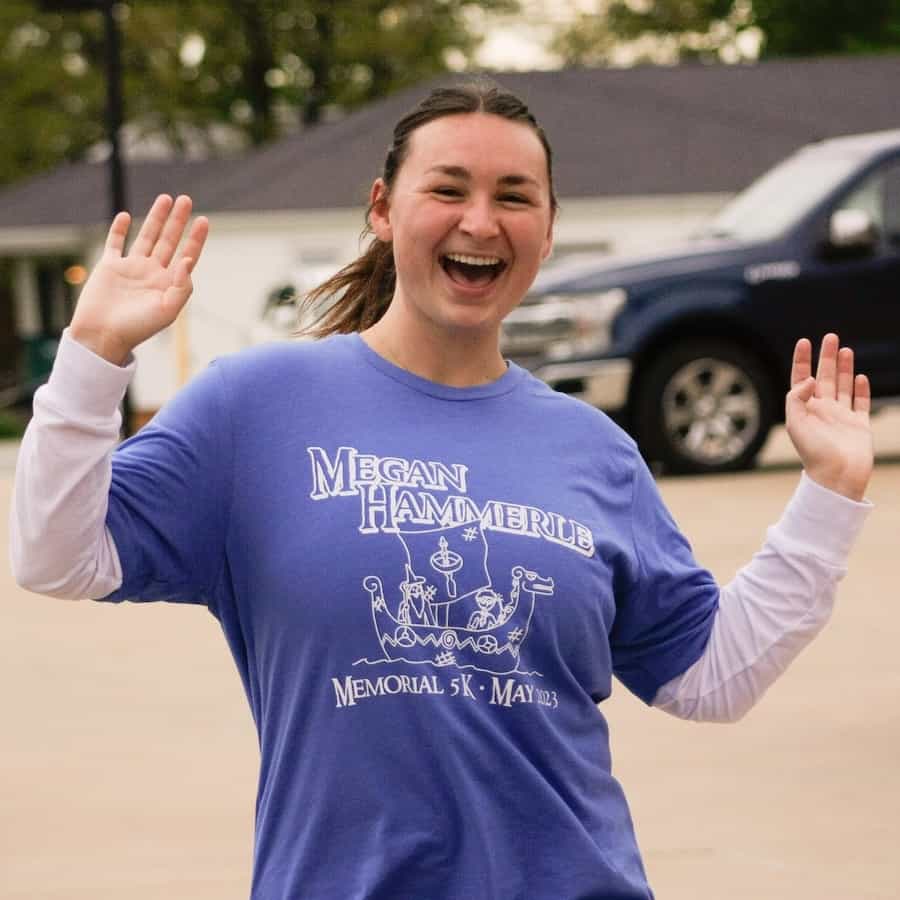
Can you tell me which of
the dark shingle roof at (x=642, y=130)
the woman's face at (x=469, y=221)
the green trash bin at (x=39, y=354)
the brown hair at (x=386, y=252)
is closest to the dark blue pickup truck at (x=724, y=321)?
the brown hair at (x=386, y=252)

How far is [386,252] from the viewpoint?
3662 mm

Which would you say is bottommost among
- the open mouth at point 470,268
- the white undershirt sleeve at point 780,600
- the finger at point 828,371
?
the white undershirt sleeve at point 780,600

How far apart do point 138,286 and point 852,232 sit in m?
11.8

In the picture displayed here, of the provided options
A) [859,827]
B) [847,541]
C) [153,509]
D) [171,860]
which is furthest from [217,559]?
[859,827]

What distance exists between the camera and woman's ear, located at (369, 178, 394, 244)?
3.37 meters

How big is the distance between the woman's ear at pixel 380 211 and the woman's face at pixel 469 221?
19 cm

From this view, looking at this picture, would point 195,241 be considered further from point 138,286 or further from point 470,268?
point 470,268

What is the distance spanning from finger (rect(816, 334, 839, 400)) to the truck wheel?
10874 mm

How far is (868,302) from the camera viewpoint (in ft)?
47.2

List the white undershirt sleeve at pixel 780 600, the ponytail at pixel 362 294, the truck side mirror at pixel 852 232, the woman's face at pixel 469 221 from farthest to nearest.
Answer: the truck side mirror at pixel 852 232 < the ponytail at pixel 362 294 < the white undershirt sleeve at pixel 780 600 < the woman's face at pixel 469 221

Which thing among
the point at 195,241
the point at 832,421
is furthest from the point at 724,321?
the point at 195,241

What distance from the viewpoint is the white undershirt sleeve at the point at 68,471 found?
2732 millimetres

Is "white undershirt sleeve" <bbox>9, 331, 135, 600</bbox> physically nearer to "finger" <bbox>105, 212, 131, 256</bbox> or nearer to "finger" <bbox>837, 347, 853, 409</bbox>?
"finger" <bbox>105, 212, 131, 256</bbox>

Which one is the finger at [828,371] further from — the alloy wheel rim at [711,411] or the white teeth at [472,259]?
the alloy wheel rim at [711,411]
